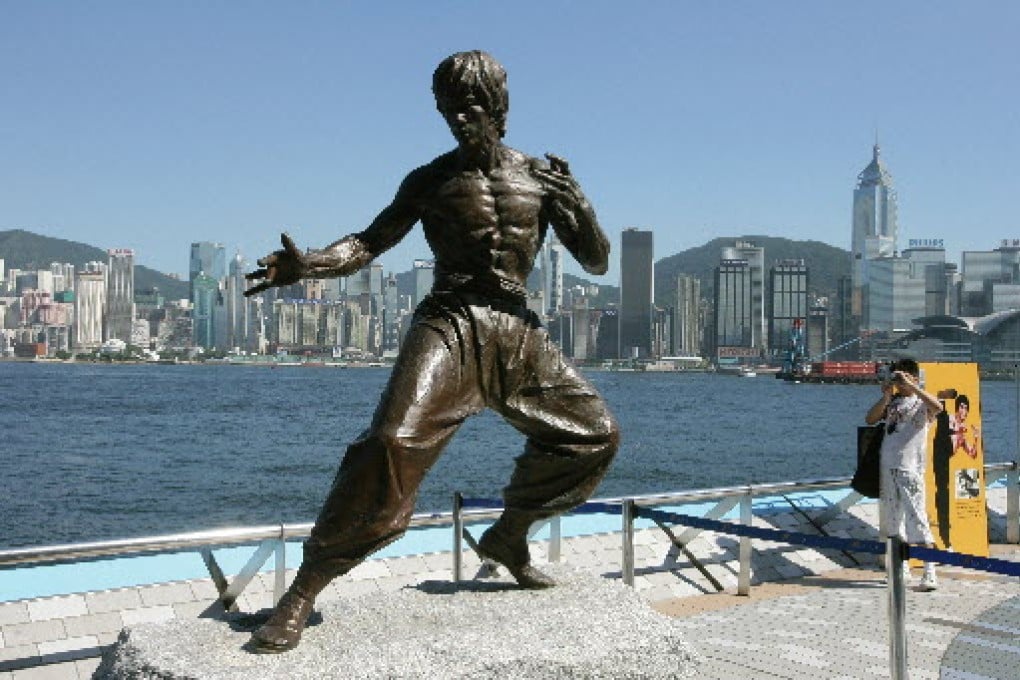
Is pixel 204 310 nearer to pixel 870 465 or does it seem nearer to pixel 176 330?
pixel 176 330

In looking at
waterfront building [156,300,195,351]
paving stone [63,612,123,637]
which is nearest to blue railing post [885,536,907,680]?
paving stone [63,612,123,637]

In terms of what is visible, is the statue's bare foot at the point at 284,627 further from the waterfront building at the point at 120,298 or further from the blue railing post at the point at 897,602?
the waterfront building at the point at 120,298

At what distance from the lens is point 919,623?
6871 millimetres

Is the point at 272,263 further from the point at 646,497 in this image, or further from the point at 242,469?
the point at 242,469

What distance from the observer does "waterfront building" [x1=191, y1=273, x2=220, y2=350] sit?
455 ft

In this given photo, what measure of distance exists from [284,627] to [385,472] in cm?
69

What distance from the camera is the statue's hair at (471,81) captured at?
482 cm

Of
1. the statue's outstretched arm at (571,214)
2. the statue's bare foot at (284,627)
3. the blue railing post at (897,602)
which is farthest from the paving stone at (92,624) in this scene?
the blue railing post at (897,602)

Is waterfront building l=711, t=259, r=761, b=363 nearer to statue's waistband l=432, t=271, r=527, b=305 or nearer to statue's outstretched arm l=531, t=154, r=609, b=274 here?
statue's outstretched arm l=531, t=154, r=609, b=274

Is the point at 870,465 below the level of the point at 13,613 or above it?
above

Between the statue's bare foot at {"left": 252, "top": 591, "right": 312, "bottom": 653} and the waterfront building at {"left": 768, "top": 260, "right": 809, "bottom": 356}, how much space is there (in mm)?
135112

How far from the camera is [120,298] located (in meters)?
167

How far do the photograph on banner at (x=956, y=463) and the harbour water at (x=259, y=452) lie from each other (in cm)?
1009

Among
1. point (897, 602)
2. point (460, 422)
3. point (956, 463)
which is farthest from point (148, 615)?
point (956, 463)
